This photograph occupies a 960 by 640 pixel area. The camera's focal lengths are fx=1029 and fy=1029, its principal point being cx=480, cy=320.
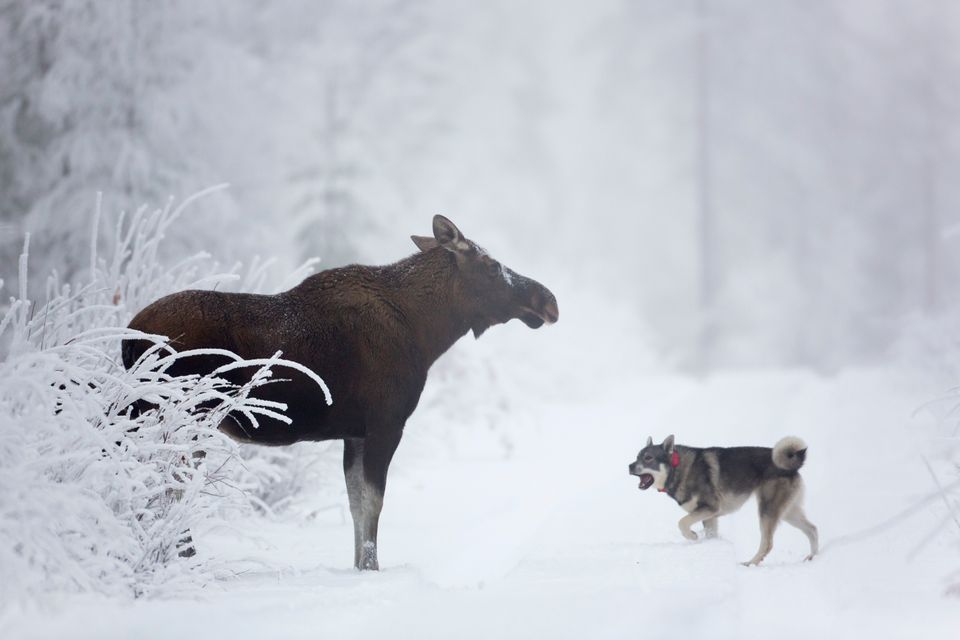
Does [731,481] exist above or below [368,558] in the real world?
above

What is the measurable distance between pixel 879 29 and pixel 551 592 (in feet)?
113

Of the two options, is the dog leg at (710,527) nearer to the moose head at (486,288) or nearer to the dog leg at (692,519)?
the dog leg at (692,519)

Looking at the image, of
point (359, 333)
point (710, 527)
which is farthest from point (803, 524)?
point (359, 333)

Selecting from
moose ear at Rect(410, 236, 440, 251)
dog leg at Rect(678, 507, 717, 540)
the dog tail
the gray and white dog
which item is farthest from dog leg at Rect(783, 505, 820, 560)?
moose ear at Rect(410, 236, 440, 251)

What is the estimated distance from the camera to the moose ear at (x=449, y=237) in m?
6.09

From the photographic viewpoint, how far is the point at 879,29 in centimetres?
3444

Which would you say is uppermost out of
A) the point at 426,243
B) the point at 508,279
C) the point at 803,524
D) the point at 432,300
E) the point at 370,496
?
the point at 426,243

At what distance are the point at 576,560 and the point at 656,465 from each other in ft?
5.16

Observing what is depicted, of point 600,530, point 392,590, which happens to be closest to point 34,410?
point 392,590

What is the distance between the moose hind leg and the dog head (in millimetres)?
2072

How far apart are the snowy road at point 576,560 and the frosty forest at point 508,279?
33mm

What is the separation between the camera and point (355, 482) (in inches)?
223

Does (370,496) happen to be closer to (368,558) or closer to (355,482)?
(355,482)

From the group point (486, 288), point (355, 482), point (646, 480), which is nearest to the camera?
point (355, 482)
